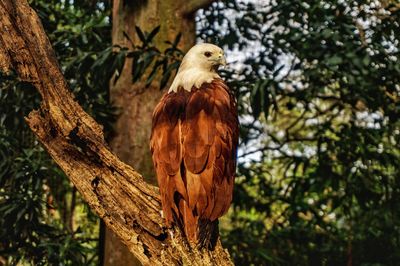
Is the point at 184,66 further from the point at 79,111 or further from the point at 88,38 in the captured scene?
the point at 88,38

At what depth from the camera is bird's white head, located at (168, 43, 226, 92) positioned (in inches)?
130

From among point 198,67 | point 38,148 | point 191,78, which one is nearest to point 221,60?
point 198,67

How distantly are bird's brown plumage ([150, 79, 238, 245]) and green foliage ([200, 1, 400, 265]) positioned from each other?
4.63ft

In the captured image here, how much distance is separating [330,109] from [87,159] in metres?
3.35

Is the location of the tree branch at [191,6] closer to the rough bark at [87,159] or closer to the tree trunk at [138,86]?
the tree trunk at [138,86]

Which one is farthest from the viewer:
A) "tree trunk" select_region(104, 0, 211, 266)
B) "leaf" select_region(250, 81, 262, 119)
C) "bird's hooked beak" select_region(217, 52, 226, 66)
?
"tree trunk" select_region(104, 0, 211, 266)

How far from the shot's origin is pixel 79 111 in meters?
3.02

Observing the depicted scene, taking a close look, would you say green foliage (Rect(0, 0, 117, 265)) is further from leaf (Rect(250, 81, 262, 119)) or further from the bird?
the bird

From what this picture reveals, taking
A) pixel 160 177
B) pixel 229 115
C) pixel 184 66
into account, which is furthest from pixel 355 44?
pixel 160 177

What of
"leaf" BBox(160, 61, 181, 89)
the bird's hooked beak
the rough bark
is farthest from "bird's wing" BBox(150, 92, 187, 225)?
"leaf" BBox(160, 61, 181, 89)

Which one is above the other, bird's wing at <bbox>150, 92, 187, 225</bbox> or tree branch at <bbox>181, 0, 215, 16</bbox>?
tree branch at <bbox>181, 0, 215, 16</bbox>

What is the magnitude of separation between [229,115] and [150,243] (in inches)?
26.6

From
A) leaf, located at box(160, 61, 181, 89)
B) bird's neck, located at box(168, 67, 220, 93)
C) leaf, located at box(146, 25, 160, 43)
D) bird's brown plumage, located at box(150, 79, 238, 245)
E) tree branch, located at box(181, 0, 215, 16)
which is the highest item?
tree branch, located at box(181, 0, 215, 16)

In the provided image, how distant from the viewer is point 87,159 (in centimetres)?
302
